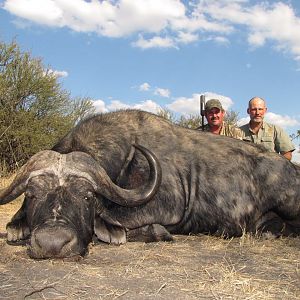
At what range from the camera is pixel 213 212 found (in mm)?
5387

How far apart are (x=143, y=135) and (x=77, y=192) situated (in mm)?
1495

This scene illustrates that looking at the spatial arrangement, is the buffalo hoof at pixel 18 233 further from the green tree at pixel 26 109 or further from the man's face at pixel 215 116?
the green tree at pixel 26 109

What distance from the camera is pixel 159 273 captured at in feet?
11.2

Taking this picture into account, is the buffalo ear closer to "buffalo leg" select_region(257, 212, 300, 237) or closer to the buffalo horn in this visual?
the buffalo horn

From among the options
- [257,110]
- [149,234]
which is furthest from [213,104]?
[149,234]

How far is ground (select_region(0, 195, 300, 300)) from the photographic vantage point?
2947 millimetres

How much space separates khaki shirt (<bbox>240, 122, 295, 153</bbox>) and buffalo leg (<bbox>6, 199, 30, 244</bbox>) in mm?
4963

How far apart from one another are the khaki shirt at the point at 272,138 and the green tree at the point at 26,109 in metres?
8.10

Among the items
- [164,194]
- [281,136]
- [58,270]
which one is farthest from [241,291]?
[281,136]

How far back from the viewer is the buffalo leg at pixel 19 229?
15.2ft

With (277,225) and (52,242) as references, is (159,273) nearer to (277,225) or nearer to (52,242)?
(52,242)

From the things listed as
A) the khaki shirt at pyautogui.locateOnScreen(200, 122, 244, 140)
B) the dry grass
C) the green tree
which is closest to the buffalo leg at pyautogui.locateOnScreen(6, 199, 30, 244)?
the dry grass

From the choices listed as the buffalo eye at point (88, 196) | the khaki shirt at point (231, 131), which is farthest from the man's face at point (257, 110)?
the buffalo eye at point (88, 196)

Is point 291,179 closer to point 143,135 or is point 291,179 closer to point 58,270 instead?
point 143,135
